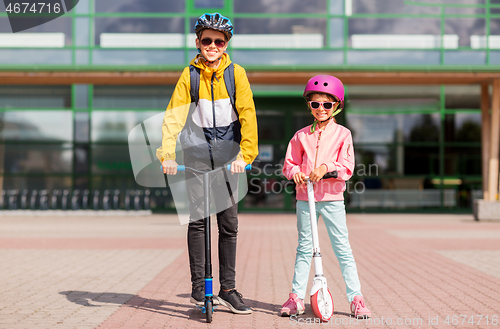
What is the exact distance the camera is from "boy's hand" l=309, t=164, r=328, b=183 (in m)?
3.81

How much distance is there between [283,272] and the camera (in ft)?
20.7

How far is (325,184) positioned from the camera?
3.98m

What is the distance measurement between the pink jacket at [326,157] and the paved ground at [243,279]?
926 mm

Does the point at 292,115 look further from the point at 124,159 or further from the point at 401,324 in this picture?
the point at 401,324

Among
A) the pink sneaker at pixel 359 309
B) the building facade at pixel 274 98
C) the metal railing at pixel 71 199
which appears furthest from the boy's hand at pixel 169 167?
the metal railing at pixel 71 199

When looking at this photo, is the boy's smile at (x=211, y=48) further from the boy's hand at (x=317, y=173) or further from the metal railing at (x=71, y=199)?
the metal railing at (x=71, y=199)

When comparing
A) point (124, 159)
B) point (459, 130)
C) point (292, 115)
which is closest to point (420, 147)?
point (459, 130)

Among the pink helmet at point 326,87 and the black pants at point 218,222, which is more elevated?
the pink helmet at point 326,87

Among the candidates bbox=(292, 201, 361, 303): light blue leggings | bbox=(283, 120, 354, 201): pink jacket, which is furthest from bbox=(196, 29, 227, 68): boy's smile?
bbox=(292, 201, 361, 303): light blue leggings

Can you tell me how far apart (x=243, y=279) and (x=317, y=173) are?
2390 millimetres

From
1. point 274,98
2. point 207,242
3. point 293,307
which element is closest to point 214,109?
point 207,242

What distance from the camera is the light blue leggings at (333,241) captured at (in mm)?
4031

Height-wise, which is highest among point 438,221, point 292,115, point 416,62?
point 416,62

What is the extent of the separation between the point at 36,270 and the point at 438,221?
11.0 metres
